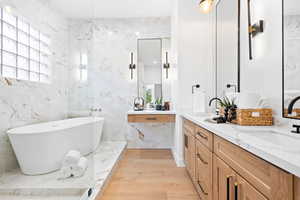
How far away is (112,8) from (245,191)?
144 inches

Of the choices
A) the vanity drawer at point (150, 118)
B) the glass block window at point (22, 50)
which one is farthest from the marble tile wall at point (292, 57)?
the glass block window at point (22, 50)

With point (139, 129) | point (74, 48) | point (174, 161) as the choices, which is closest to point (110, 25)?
point (74, 48)

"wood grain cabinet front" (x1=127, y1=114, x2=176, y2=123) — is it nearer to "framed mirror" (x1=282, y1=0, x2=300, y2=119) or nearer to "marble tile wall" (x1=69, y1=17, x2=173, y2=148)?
"marble tile wall" (x1=69, y1=17, x2=173, y2=148)

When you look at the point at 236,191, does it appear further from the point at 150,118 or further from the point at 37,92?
the point at 37,92

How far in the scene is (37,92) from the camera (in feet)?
9.31

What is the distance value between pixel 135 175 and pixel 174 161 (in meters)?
0.84

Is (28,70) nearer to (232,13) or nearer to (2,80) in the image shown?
(2,80)

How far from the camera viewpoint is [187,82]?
3.02 meters

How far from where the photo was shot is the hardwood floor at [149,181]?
2.07 metres

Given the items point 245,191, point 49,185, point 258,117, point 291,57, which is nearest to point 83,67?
point 49,185

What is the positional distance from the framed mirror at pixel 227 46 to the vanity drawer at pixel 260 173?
129 centimetres

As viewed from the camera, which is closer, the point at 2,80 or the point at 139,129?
the point at 2,80

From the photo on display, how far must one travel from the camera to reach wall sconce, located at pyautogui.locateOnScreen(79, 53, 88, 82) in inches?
133

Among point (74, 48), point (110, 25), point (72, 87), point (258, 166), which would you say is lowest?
point (258, 166)
